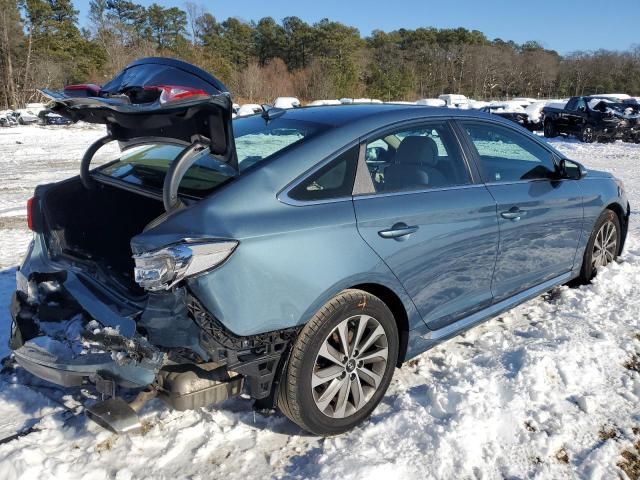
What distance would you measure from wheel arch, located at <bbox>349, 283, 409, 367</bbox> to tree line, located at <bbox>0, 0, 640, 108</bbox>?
46418mm

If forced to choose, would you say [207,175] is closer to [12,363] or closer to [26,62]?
[12,363]

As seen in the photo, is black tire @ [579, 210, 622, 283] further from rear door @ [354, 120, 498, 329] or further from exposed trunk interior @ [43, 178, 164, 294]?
exposed trunk interior @ [43, 178, 164, 294]

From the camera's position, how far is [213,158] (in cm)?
276

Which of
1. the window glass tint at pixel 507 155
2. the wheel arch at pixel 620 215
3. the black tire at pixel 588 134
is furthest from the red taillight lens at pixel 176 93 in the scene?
the black tire at pixel 588 134

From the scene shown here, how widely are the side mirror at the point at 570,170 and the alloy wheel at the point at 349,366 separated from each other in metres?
2.18

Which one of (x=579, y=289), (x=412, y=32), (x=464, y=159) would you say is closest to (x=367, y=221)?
(x=464, y=159)

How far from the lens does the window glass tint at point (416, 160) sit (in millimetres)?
3117

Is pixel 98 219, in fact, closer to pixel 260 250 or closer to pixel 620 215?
pixel 260 250

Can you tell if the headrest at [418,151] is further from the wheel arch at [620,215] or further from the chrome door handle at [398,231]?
the wheel arch at [620,215]

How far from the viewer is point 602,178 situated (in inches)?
187

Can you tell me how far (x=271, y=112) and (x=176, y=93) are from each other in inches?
48.6

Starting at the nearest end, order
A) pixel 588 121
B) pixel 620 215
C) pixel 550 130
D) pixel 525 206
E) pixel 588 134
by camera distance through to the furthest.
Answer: pixel 525 206
pixel 620 215
pixel 588 121
pixel 588 134
pixel 550 130

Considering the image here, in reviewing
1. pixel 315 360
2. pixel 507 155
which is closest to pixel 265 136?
pixel 315 360

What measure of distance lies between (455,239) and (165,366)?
5.68ft
